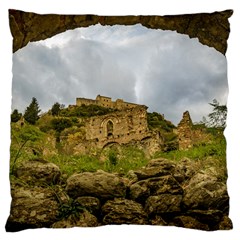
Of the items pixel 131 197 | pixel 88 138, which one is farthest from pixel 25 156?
pixel 131 197

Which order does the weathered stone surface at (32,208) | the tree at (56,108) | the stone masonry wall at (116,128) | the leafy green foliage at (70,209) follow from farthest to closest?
the stone masonry wall at (116,128) → the tree at (56,108) → the leafy green foliage at (70,209) → the weathered stone surface at (32,208)

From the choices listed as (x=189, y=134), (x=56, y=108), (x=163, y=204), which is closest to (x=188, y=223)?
(x=163, y=204)

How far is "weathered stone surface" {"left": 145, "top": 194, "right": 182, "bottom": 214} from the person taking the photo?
630 centimetres

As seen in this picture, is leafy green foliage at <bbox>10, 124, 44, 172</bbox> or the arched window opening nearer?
leafy green foliage at <bbox>10, 124, 44, 172</bbox>

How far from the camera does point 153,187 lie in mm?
6445

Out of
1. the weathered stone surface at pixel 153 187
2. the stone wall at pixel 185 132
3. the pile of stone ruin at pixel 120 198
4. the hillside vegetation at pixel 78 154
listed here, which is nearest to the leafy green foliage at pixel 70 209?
the pile of stone ruin at pixel 120 198

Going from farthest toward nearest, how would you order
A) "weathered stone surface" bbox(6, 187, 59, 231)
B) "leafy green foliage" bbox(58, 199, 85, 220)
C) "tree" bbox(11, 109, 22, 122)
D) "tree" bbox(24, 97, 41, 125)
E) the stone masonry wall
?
the stone masonry wall → "tree" bbox(24, 97, 41, 125) → "tree" bbox(11, 109, 22, 122) → "leafy green foliage" bbox(58, 199, 85, 220) → "weathered stone surface" bbox(6, 187, 59, 231)

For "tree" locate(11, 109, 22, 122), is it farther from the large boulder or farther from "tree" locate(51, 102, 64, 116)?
the large boulder

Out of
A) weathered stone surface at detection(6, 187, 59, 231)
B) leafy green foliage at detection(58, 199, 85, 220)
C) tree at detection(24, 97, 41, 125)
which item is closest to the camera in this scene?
weathered stone surface at detection(6, 187, 59, 231)

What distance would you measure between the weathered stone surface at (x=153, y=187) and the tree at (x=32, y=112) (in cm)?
135

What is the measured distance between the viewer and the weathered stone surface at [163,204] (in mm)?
6305

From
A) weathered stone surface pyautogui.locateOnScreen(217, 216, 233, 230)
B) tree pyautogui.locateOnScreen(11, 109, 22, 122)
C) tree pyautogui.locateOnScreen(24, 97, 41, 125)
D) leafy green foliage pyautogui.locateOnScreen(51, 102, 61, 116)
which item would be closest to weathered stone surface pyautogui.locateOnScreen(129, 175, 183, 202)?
weathered stone surface pyautogui.locateOnScreen(217, 216, 233, 230)

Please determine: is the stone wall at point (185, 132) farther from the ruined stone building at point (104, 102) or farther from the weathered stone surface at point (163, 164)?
the ruined stone building at point (104, 102)

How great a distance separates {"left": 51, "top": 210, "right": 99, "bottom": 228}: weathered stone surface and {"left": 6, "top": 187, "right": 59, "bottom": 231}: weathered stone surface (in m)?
0.09
